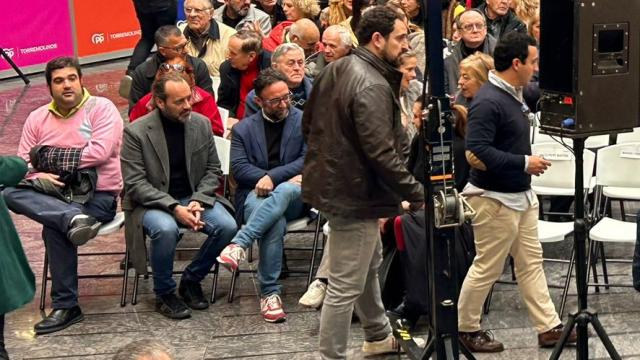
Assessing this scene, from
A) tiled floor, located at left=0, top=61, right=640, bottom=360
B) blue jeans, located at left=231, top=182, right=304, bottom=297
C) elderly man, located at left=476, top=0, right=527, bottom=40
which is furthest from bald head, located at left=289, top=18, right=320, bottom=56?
blue jeans, located at left=231, top=182, right=304, bottom=297

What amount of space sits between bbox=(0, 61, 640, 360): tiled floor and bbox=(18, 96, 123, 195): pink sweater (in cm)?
74

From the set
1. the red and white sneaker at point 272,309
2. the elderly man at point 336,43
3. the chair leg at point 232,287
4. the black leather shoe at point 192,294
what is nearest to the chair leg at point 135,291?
the black leather shoe at point 192,294

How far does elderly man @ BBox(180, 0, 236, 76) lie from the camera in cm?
895

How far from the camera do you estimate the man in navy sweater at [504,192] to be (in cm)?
555

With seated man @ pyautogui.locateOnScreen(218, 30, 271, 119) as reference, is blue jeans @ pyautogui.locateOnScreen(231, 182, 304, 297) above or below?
below

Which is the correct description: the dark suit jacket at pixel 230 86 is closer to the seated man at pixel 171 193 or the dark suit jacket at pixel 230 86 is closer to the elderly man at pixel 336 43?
the elderly man at pixel 336 43

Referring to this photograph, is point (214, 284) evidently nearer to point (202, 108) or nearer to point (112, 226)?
point (112, 226)

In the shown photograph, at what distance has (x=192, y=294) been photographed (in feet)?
21.7

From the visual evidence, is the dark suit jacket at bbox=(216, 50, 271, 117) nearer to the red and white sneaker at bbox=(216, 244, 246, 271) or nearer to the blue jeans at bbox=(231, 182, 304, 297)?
the blue jeans at bbox=(231, 182, 304, 297)

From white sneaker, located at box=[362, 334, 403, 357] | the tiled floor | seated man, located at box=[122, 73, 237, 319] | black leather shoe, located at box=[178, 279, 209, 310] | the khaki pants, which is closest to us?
the khaki pants

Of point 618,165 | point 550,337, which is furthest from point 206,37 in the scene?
point 550,337

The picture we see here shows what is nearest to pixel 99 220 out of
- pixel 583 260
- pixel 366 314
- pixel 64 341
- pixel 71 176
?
pixel 71 176

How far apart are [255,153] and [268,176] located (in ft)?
0.59

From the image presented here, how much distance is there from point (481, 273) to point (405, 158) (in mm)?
728
